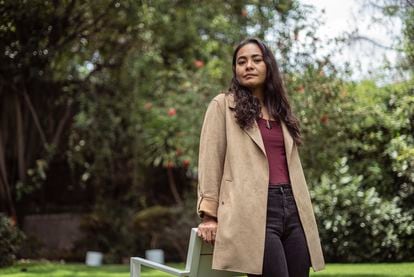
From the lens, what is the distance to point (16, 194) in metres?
9.77

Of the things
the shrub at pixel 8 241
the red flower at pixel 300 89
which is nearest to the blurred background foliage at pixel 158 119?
the red flower at pixel 300 89

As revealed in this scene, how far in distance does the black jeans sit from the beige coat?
1.1 inches

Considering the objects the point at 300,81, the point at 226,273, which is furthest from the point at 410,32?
the point at 226,273

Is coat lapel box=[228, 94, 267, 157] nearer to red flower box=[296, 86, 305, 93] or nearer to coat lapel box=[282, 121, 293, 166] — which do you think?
coat lapel box=[282, 121, 293, 166]

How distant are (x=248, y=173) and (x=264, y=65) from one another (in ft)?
1.63

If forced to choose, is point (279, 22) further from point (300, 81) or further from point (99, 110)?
point (99, 110)

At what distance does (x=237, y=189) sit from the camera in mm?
2594

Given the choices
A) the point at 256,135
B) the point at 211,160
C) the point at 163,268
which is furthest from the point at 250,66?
the point at 163,268

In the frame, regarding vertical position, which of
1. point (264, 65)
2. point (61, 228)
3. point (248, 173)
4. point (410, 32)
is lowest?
point (61, 228)

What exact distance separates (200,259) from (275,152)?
0.55 metres

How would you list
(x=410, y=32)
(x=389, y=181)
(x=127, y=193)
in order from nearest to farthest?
(x=410, y=32) < (x=389, y=181) < (x=127, y=193)

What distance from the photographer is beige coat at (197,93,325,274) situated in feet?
8.40

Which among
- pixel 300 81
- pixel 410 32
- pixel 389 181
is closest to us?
pixel 410 32

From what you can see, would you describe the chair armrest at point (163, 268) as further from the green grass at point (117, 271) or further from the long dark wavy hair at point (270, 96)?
the green grass at point (117, 271)
